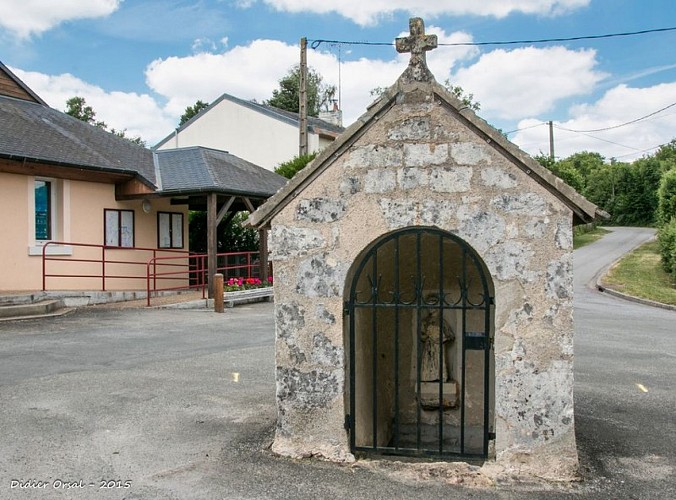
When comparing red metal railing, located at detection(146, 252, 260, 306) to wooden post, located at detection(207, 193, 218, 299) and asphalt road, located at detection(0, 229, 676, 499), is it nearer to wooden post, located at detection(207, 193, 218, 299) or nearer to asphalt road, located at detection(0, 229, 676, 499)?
wooden post, located at detection(207, 193, 218, 299)

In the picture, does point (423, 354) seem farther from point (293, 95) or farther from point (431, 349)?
point (293, 95)

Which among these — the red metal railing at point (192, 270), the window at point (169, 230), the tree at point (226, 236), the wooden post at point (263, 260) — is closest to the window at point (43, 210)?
the red metal railing at point (192, 270)

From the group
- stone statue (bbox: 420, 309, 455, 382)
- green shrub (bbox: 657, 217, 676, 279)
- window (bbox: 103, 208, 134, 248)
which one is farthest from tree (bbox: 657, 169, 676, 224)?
stone statue (bbox: 420, 309, 455, 382)

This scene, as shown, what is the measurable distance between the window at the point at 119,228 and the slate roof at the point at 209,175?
4.51ft

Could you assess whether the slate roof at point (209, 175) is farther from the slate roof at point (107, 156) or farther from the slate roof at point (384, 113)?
the slate roof at point (384, 113)

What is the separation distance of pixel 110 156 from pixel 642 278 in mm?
18362

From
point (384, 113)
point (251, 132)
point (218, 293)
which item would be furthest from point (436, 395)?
point (251, 132)

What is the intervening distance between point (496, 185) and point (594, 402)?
3.35m

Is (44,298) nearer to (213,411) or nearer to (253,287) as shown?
(253,287)

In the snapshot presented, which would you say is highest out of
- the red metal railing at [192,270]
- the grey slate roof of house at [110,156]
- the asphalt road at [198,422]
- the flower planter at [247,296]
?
the grey slate roof of house at [110,156]

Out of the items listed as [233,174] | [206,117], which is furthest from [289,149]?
[233,174]

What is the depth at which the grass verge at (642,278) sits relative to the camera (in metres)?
19.2

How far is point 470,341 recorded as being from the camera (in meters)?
4.76

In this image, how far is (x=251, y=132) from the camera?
33.7 meters
